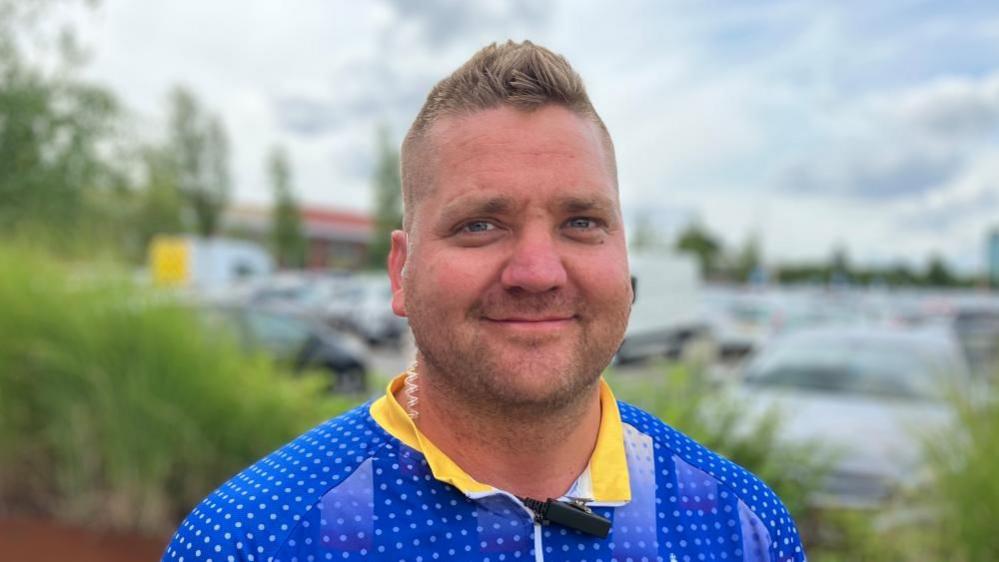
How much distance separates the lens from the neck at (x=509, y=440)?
4.87ft

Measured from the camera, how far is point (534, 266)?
1417 millimetres

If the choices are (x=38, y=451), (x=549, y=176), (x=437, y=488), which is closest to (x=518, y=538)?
(x=437, y=488)

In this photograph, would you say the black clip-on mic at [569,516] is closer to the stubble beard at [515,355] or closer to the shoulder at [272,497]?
the stubble beard at [515,355]

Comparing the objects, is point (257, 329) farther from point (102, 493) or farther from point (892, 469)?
point (892, 469)

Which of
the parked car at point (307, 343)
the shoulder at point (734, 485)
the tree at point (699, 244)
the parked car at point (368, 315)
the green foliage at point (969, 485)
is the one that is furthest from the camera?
the tree at point (699, 244)

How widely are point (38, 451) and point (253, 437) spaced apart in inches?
55.2

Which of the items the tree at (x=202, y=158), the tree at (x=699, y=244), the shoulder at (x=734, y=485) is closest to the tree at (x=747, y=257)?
the tree at (x=699, y=244)

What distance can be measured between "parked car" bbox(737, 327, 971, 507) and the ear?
3.22 m

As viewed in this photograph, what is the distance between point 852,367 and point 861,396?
0.50 m

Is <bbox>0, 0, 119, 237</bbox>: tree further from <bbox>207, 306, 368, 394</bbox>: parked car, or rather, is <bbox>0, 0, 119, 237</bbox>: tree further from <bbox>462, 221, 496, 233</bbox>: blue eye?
<bbox>462, 221, 496, 233</bbox>: blue eye

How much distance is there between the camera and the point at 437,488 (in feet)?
4.82

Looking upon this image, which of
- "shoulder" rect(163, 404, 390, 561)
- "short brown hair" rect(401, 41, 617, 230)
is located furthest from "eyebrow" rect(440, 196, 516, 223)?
"shoulder" rect(163, 404, 390, 561)

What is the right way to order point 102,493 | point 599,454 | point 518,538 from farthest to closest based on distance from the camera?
point 102,493
point 599,454
point 518,538

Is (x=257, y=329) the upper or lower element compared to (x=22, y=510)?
upper
